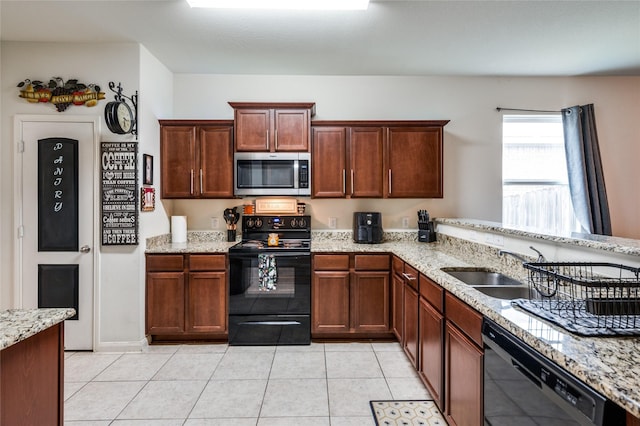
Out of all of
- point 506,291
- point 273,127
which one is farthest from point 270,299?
point 506,291

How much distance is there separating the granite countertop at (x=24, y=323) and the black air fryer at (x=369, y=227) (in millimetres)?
2595

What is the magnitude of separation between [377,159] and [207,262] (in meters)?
1.95

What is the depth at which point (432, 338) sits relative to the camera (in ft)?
6.91

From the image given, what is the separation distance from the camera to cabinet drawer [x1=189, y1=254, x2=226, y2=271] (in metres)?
3.09

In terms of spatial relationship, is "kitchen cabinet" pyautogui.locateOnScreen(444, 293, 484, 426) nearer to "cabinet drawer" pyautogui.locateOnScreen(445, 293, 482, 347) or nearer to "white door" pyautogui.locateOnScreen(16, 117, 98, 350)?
"cabinet drawer" pyautogui.locateOnScreen(445, 293, 482, 347)

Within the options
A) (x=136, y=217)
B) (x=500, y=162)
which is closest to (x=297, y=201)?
(x=136, y=217)

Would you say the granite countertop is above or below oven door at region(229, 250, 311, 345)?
above

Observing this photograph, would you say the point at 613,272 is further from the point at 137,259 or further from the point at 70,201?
the point at 70,201

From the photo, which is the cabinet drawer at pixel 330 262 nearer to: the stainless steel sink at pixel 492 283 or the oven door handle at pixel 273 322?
the oven door handle at pixel 273 322

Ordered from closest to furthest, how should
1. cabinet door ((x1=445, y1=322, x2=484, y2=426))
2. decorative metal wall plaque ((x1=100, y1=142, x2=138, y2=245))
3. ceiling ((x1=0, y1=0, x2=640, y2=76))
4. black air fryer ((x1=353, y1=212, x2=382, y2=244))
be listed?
cabinet door ((x1=445, y1=322, x2=484, y2=426)), ceiling ((x1=0, y1=0, x2=640, y2=76)), decorative metal wall plaque ((x1=100, y1=142, x2=138, y2=245)), black air fryer ((x1=353, y1=212, x2=382, y2=244))

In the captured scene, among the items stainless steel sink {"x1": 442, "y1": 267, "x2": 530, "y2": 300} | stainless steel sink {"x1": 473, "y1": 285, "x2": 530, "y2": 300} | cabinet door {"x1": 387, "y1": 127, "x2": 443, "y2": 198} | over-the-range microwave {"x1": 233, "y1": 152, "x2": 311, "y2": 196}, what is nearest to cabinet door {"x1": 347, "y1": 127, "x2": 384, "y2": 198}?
cabinet door {"x1": 387, "y1": 127, "x2": 443, "y2": 198}

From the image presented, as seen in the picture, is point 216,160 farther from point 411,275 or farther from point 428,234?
point 428,234

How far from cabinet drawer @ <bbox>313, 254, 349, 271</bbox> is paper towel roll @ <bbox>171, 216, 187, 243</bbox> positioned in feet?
4.83

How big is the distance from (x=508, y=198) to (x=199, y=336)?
3635mm
